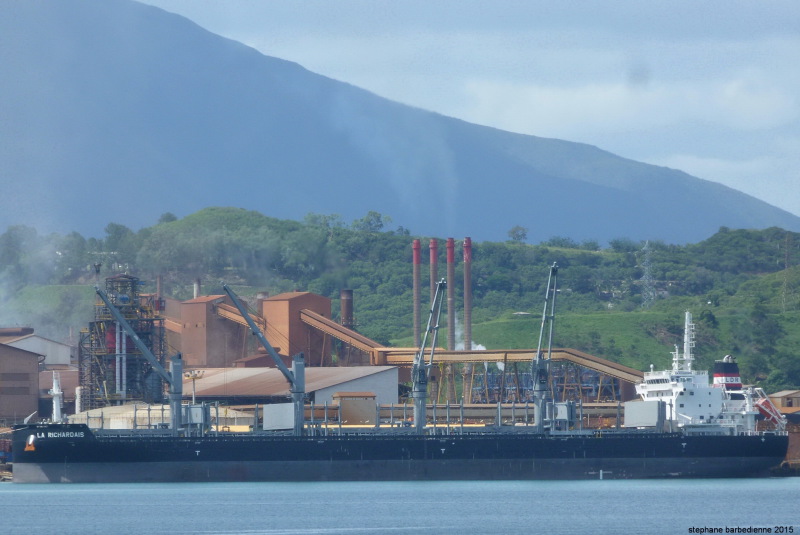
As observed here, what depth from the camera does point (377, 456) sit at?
75.9 m

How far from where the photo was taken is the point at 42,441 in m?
75.5

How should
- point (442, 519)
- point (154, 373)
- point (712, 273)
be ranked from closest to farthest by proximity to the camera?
point (442, 519) → point (154, 373) → point (712, 273)

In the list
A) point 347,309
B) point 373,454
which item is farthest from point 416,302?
point 373,454

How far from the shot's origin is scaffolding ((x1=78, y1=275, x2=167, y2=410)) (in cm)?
9106

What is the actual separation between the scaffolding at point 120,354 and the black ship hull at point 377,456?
15.0 meters

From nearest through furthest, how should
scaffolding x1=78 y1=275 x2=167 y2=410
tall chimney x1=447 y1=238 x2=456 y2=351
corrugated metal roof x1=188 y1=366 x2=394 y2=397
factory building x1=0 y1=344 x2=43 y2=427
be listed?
corrugated metal roof x1=188 y1=366 x2=394 y2=397, scaffolding x1=78 y1=275 x2=167 y2=410, factory building x1=0 y1=344 x2=43 y2=427, tall chimney x1=447 y1=238 x2=456 y2=351

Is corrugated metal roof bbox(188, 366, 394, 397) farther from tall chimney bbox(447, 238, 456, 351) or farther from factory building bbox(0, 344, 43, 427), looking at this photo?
tall chimney bbox(447, 238, 456, 351)

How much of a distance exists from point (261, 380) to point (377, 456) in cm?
2038

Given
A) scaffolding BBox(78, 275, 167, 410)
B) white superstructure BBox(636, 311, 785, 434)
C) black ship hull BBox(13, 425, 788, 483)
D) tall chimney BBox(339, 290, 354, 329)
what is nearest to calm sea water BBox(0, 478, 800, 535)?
black ship hull BBox(13, 425, 788, 483)

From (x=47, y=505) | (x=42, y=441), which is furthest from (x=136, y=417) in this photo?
(x=47, y=505)

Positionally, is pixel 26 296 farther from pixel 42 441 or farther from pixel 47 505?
pixel 47 505

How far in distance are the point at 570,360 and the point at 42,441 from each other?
33967 mm

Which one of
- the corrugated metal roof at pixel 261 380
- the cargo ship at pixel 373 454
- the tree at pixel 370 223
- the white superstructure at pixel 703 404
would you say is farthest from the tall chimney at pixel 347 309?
the tree at pixel 370 223

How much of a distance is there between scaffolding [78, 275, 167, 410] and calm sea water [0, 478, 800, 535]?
15.5 m
